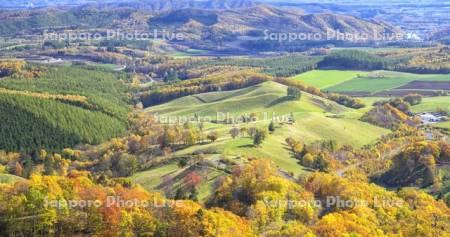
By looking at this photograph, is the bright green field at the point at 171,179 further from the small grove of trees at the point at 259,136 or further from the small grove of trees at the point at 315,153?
the small grove of trees at the point at 315,153

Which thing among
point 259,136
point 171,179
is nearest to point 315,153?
point 259,136

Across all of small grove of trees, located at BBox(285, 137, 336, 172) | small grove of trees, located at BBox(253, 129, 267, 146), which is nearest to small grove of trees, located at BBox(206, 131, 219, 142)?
small grove of trees, located at BBox(253, 129, 267, 146)

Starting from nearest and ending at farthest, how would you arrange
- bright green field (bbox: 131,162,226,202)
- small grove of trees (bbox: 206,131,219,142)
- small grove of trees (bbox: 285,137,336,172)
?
bright green field (bbox: 131,162,226,202), small grove of trees (bbox: 285,137,336,172), small grove of trees (bbox: 206,131,219,142)

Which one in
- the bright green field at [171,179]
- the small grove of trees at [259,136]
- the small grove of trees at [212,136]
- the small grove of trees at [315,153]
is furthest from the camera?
the small grove of trees at [212,136]

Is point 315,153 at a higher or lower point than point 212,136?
lower

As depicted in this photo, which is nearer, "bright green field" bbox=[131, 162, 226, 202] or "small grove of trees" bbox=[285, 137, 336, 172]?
"bright green field" bbox=[131, 162, 226, 202]

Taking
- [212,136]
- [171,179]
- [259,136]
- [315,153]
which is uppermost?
[259,136]

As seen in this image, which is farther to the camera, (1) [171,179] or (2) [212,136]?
(2) [212,136]

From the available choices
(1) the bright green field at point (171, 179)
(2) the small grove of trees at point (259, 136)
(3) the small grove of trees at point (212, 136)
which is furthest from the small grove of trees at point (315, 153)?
(1) the bright green field at point (171, 179)

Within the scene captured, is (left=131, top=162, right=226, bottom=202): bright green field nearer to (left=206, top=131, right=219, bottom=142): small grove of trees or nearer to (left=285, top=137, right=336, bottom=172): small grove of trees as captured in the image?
(left=206, top=131, right=219, bottom=142): small grove of trees

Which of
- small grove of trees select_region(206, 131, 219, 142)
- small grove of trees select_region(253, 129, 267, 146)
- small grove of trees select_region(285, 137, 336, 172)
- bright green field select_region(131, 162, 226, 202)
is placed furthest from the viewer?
small grove of trees select_region(206, 131, 219, 142)

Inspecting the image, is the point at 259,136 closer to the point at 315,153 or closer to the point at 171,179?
the point at 315,153

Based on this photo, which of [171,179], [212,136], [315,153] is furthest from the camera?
[212,136]
